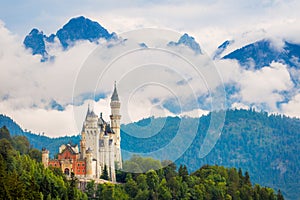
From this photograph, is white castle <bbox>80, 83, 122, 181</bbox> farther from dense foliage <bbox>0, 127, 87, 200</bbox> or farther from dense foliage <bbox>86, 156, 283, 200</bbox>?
dense foliage <bbox>0, 127, 87, 200</bbox>

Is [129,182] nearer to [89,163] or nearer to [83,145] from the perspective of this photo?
[89,163]

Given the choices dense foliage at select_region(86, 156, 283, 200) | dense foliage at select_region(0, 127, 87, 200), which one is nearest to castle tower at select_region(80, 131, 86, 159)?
dense foliage at select_region(86, 156, 283, 200)

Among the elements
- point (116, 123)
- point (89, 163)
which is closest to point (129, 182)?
point (89, 163)

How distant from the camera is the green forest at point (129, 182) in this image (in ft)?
290

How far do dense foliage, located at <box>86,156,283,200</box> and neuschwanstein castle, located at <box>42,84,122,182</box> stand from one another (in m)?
2.72

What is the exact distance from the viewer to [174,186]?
10706 cm

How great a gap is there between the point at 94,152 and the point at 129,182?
23.8 ft

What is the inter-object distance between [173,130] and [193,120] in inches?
550

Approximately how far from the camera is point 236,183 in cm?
12006

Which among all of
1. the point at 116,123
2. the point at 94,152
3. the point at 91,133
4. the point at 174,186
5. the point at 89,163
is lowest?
the point at 174,186

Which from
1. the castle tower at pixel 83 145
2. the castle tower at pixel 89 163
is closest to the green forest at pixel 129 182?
the castle tower at pixel 89 163

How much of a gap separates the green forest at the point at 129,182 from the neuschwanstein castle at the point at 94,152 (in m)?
2.04

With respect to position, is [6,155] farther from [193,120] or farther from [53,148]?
[53,148]

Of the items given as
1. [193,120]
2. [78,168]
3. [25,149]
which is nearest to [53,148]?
[25,149]
